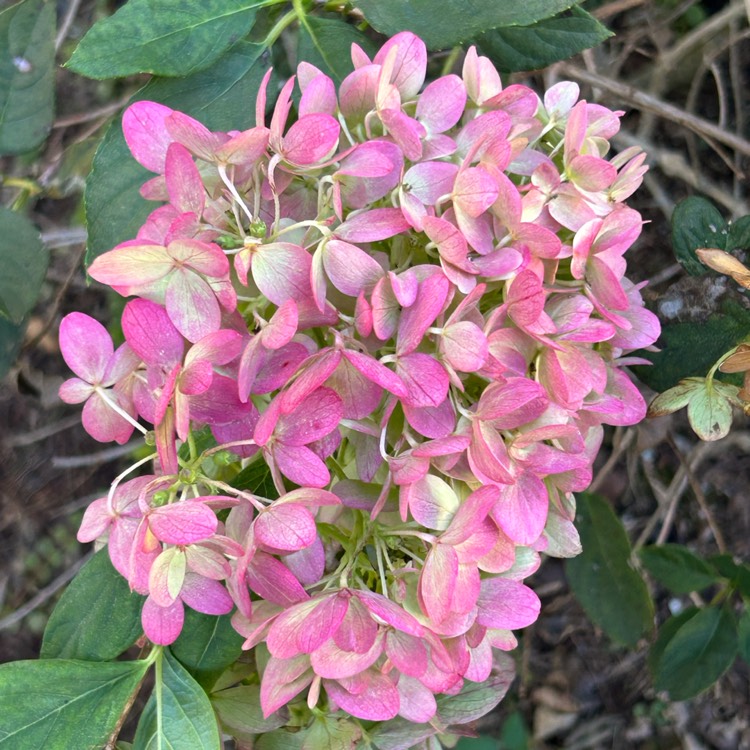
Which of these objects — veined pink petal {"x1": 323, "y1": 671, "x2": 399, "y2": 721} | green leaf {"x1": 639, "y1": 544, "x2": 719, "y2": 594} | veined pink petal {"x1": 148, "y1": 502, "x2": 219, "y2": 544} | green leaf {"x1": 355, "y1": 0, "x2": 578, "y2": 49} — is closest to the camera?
veined pink petal {"x1": 148, "y1": 502, "x2": 219, "y2": 544}

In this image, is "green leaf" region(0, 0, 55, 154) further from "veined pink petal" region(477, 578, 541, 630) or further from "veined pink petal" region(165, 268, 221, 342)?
"veined pink petal" region(477, 578, 541, 630)

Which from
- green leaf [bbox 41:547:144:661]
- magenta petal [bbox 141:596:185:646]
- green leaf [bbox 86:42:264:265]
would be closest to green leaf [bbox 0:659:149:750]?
green leaf [bbox 41:547:144:661]

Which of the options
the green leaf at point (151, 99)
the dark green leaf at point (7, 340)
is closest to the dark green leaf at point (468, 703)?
the green leaf at point (151, 99)

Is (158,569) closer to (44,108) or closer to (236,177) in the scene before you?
(236,177)

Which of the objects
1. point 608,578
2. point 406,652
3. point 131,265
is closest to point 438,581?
point 406,652

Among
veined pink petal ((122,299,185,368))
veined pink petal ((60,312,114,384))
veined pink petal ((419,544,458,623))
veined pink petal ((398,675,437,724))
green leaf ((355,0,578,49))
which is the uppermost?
green leaf ((355,0,578,49))

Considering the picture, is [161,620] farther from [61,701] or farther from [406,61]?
[406,61]

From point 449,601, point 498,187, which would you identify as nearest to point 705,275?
point 498,187
